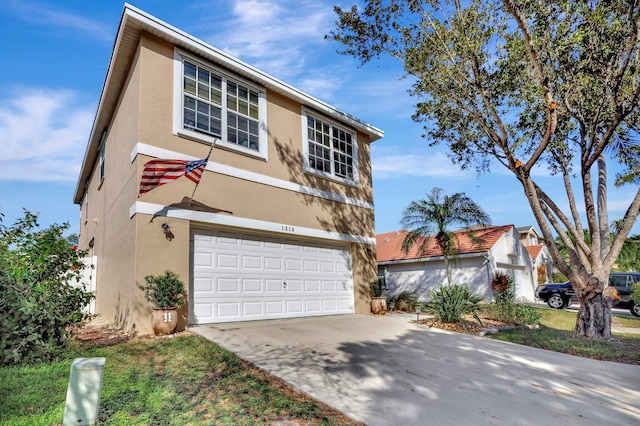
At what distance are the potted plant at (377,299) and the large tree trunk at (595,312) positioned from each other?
5.44 metres

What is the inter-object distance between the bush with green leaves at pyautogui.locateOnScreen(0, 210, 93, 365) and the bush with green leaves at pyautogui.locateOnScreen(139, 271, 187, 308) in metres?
1.27

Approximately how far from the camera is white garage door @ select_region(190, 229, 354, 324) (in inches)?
353

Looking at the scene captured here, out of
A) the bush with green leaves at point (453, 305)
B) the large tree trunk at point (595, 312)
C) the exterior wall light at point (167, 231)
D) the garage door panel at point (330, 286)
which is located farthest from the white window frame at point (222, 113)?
the large tree trunk at point (595, 312)

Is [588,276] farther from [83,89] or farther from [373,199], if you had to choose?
[83,89]

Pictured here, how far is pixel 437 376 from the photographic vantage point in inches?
217

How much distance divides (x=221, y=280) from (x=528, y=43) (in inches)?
354

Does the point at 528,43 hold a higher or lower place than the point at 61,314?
higher

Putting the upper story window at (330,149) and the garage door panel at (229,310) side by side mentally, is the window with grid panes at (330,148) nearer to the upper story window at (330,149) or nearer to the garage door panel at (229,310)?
the upper story window at (330,149)

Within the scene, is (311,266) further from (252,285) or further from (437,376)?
(437,376)

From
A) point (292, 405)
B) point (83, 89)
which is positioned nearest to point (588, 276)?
point (292, 405)

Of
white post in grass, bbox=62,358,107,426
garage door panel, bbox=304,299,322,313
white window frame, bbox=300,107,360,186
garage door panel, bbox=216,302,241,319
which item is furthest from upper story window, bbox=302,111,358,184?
white post in grass, bbox=62,358,107,426

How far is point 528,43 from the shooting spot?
8398 millimetres

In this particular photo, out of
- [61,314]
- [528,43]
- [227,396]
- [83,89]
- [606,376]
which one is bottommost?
[606,376]

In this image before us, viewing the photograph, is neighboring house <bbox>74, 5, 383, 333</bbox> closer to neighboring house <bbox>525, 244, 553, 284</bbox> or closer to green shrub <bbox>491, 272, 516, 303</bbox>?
green shrub <bbox>491, 272, 516, 303</bbox>
